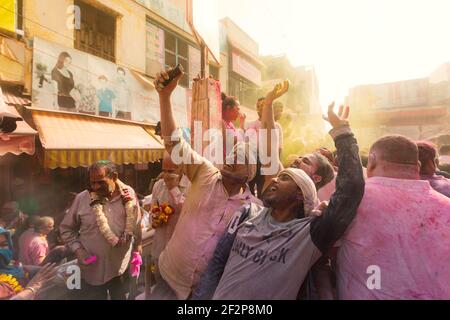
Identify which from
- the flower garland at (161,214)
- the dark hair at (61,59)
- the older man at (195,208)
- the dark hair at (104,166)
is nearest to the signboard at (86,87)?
the dark hair at (61,59)

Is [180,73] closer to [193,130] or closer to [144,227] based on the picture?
[193,130]

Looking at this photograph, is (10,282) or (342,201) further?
(10,282)

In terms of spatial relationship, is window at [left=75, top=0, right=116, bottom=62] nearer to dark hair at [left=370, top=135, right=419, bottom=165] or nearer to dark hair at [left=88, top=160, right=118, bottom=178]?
dark hair at [left=88, top=160, right=118, bottom=178]

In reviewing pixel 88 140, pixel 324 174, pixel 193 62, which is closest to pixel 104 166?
pixel 324 174

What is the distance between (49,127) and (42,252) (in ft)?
10.9

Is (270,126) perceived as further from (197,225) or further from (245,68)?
(245,68)

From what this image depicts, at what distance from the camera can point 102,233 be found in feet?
9.64

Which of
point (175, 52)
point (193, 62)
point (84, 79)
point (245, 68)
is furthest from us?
point (245, 68)

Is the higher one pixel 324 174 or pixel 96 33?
pixel 96 33

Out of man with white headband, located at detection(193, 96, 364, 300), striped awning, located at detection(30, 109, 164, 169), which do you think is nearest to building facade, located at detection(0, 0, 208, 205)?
striped awning, located at detection(30, 109, 164, 169)

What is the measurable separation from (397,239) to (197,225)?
1.31 metres

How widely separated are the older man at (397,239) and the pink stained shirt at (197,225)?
872 mm

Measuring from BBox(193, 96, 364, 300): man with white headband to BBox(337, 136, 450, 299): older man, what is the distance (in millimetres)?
140
